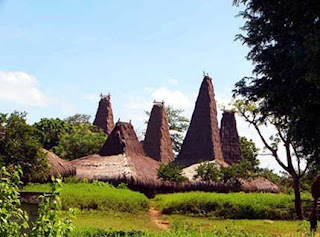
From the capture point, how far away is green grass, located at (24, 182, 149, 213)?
18203mm

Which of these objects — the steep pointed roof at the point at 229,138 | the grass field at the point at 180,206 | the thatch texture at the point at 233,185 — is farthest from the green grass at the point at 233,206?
the steep pointed roof at the point at 229,138

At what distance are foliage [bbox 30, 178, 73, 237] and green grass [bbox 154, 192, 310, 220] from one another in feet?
52.0

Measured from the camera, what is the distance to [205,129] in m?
29.3

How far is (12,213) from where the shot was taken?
3.43 metres

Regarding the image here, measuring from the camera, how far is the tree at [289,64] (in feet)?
28.6

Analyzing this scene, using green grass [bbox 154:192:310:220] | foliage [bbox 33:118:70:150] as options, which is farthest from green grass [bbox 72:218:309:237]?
foliage [bbox 33:118:70:150]

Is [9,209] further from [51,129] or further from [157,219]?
[51,129]

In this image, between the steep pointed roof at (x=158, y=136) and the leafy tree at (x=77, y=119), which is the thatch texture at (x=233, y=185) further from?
the leafy tree at (x=77, y=119)

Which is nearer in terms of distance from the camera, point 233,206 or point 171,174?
point 233,206

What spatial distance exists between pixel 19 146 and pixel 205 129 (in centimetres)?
1566

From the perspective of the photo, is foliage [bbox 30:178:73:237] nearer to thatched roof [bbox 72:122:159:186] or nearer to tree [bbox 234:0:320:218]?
tree [bbox 234:0:320:218]

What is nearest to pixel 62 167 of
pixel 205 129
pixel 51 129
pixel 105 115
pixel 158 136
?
pixel 158 136

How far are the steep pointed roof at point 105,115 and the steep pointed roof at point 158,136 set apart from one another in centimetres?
695

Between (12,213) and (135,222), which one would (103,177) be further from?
(12,213)
